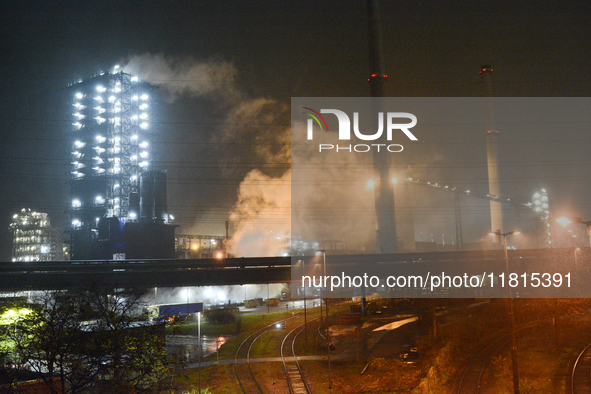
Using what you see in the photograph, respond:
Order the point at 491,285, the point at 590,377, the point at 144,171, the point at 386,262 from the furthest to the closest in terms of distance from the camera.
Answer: the point at 144,171, the point at 491,285, the point at 386,262, the point at 590,377

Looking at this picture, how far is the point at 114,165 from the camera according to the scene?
189ft

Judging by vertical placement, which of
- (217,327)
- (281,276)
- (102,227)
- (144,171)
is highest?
(144,171)

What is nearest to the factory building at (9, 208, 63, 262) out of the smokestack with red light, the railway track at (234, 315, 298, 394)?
the railway track at (234, 315, 298, 394)

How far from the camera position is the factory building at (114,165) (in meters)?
57.0

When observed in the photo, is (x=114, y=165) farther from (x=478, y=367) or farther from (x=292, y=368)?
(x=478, y=367)

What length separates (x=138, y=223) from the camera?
5659 centimetres

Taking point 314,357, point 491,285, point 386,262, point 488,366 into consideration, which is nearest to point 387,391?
point 488,366

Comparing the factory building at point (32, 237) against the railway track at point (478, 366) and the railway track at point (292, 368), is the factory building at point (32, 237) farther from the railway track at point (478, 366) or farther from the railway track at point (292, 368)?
the railway track at point (478, 366)

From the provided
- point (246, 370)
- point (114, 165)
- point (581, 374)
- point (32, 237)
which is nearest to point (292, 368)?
point (246, 370)

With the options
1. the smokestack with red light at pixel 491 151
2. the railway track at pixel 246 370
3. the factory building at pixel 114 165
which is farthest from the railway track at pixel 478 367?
the smokestack with red light at pixel 491 151

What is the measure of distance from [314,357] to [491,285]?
31228mm

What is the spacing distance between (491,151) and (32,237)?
103 m

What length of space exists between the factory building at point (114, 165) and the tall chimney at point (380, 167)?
2969cm

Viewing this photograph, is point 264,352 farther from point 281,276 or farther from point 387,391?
point 387,391
